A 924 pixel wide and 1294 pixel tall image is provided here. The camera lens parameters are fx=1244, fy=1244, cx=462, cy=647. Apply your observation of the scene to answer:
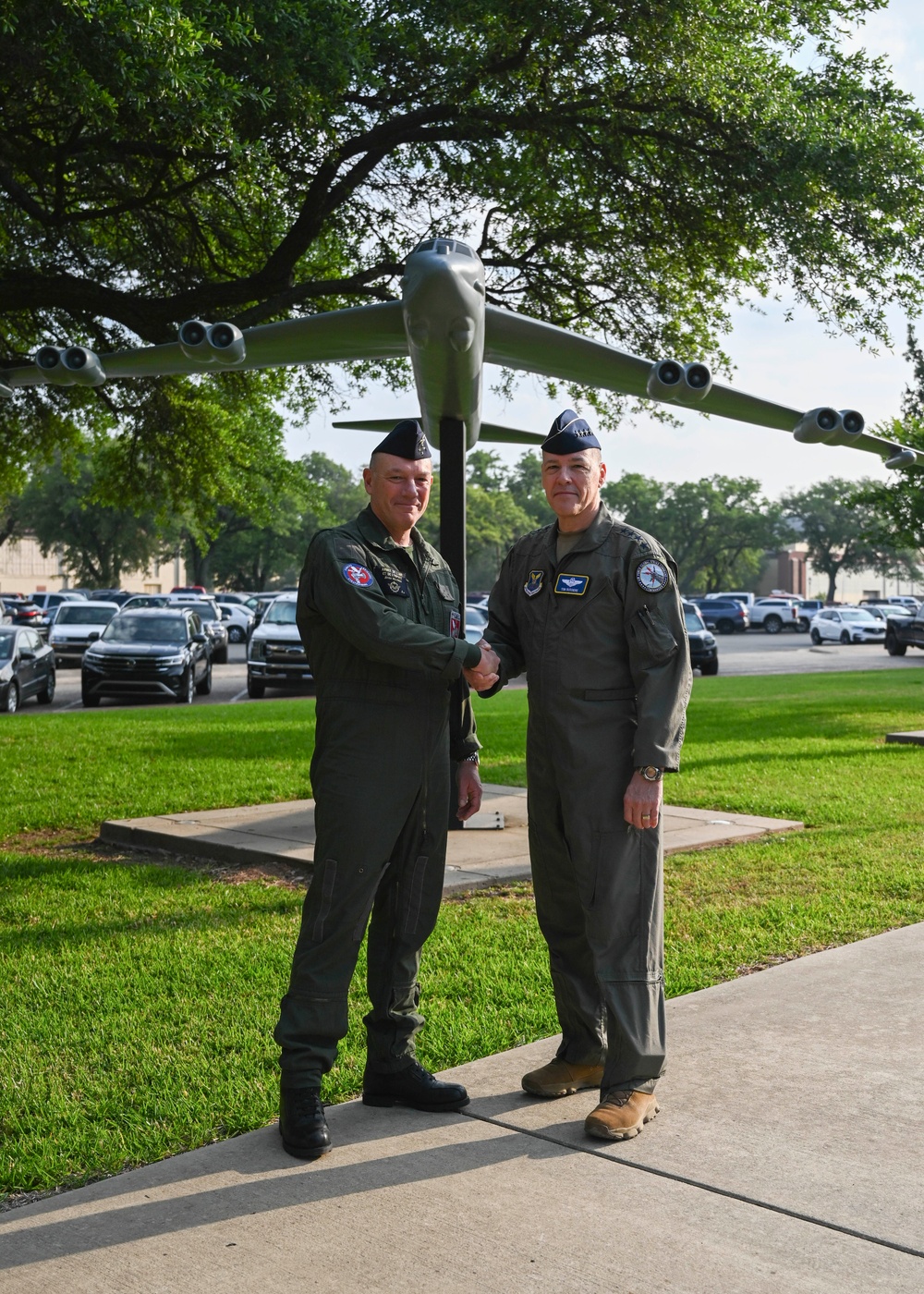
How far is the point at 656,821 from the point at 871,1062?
1.17m

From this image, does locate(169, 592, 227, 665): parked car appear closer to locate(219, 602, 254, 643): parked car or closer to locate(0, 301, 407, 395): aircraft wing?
locate(219, 602, 254, 643): parked car

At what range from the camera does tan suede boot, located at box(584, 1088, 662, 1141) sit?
352 cm

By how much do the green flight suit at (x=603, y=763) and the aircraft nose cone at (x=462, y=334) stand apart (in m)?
3.47

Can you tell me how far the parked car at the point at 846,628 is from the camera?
47.6 meters

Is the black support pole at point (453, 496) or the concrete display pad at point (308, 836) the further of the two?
the black support pole at point (453, 496)

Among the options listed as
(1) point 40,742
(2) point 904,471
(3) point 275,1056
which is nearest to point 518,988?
(3) point 275,1056

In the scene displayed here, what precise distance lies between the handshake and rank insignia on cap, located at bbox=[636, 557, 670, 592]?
0.50 meters

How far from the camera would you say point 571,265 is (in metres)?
13.9

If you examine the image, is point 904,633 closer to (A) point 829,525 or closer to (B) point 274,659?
(B) point 274,659

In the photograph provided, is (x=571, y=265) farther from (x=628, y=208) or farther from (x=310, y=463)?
(x=310, y=463)

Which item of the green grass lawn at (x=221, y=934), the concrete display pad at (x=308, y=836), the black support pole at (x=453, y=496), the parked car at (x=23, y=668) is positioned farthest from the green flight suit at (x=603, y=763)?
the parked car at (x=23, y=668)

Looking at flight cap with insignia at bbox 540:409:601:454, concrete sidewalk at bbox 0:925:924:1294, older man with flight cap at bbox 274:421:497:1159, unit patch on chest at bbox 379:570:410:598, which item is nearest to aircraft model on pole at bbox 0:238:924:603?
flight cap with insignia at bbox 540:409:601:454

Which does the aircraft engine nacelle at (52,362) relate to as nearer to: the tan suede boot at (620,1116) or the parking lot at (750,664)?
the tan suede boot at (620,1116)

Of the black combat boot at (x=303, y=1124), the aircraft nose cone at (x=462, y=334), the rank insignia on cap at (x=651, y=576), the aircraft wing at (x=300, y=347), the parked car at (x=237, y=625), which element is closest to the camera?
the black combat boot at (x=303, y=1124)
